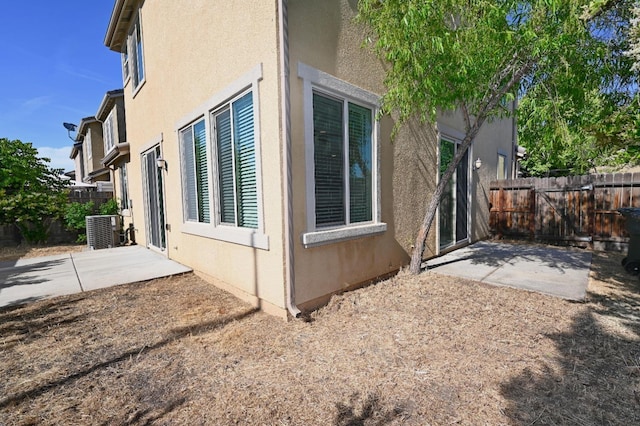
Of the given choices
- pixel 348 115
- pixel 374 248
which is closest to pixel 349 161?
pixel 348 115

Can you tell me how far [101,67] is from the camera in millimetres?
13734

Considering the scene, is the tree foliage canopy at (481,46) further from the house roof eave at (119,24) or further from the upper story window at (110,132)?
the upper story window at (110,132)

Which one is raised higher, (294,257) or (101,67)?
(101,67)

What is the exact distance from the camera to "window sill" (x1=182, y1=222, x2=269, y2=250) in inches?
172

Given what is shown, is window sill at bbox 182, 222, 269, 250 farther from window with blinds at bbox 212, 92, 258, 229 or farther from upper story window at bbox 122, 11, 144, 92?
upper story window at bbox 122, 11, 144, 92

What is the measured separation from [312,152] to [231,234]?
2.03 meters

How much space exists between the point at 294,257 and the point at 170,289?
3.15 meters

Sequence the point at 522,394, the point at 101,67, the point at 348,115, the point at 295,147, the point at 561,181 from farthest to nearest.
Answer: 1. the point at 101,67
2. the point at 561,181
3. the point at 348,115
4. the point at 295,147
5. the point at 522,394

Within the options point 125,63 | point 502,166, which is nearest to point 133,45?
point 125,63

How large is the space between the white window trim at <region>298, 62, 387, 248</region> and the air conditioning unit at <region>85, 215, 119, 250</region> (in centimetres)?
963

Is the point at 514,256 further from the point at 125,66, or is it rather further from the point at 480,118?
the point at 125,66

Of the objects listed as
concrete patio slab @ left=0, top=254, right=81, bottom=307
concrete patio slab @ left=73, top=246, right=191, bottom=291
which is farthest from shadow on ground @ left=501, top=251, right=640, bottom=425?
concrete patio slab @ left=0, top=254, right=81, bottom=307

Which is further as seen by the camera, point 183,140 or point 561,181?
point 561,181

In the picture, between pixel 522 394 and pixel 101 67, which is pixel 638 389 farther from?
pixel 101 67
